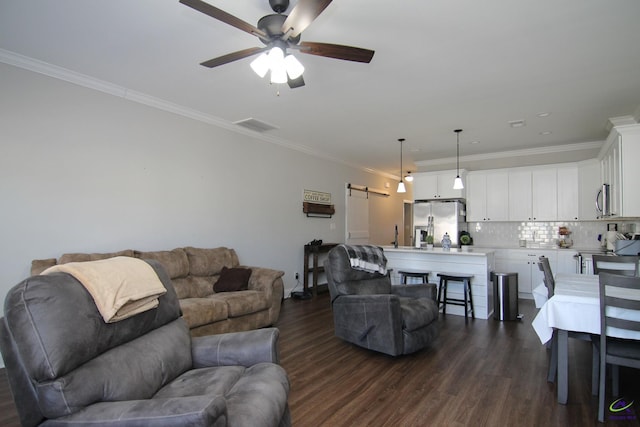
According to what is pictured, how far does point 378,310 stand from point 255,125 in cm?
322

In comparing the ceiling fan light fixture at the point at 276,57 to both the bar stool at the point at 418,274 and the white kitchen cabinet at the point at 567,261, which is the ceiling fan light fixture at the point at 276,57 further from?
the white kitchen cabinet at the point at 567,261

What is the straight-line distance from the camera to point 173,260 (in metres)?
3.85

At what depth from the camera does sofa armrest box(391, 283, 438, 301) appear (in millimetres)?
3777

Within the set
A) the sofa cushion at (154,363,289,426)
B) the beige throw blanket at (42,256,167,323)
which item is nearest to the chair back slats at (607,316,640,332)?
the sofa cushion at (154,363,289,426)

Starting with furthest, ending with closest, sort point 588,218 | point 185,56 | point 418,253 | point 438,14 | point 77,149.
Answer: point 588,218 < point 418,253 < point 77,149 < point 185,56 < point 438,14

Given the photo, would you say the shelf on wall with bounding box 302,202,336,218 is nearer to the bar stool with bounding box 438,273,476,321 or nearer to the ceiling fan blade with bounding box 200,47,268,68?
the bar stool with bounding box 438,273,476,321

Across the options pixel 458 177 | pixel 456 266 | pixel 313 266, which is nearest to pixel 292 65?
pixel 456 266

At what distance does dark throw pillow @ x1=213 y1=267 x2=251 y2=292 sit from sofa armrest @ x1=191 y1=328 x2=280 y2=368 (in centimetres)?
209

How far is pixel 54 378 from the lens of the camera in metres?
1.24

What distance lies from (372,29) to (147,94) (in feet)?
9.00

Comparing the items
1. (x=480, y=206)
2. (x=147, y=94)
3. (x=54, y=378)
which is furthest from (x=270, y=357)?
(x=480, y=206)

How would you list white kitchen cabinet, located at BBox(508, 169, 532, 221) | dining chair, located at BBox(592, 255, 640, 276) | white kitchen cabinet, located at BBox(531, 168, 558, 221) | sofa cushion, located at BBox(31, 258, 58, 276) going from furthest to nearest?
white kitchen cabinet, located at BBox(508, 169, 532, 221)
white kitchen cabinet, located at BBox(531, 168, 558, 221)
dining chair, located at BBox(592, 255, 640, 276)
sofa cushion, located at BBox(31, 258, 58, 276)

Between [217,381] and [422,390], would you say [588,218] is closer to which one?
[422,390]

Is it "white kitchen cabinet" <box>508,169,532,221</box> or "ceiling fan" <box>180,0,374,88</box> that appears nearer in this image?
"ceiling fan" <box>180,0,374,88</box>
